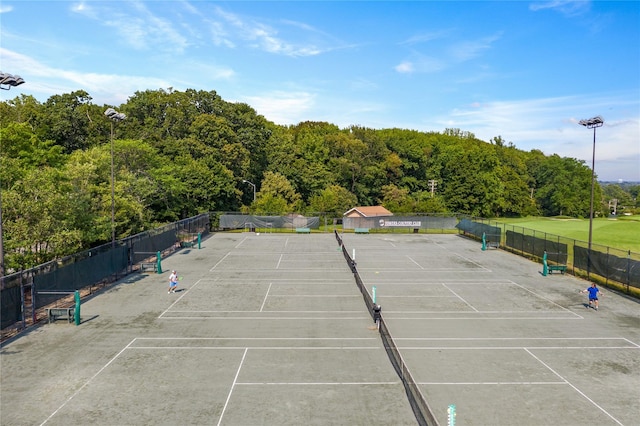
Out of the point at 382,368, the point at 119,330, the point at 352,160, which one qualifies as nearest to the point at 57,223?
the point at 119,330

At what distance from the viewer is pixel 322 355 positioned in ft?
58.1

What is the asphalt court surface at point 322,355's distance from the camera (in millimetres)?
13328

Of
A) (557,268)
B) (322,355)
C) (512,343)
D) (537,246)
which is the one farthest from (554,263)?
(322,355)

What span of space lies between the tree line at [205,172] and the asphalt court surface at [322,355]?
21.4ft

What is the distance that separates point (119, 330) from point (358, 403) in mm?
11808

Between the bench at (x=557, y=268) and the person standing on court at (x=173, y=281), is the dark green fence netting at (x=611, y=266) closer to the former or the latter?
the bench at (x=557, y=268)

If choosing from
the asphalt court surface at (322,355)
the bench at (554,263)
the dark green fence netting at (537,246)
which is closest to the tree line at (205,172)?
the asphalt court surface at (322,355)

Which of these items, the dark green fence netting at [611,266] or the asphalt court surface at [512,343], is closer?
the asphalt court surface at [512,343]

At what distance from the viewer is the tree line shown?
28219mm

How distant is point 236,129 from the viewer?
7812 cm

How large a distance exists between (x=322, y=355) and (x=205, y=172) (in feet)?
163

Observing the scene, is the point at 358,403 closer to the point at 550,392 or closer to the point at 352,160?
the point at 550,392

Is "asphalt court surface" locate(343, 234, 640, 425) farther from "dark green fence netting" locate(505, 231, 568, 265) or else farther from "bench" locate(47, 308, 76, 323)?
"bench" locate(47, 308, 76, 323)

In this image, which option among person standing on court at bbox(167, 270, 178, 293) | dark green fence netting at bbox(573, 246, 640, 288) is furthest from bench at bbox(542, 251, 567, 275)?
person standing on court at bbox(167, 270, 178, 293)
